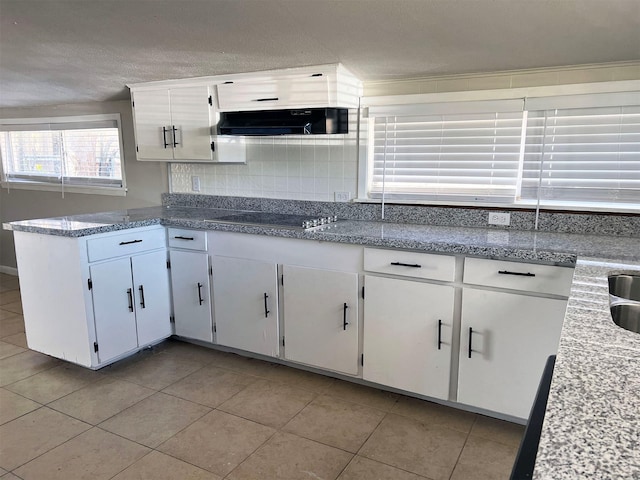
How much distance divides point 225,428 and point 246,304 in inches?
33.0

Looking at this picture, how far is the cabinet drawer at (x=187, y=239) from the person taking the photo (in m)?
3.09

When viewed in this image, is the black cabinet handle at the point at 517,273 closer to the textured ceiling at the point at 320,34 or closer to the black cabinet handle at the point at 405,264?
the black cabinet handle at the point at 405,264

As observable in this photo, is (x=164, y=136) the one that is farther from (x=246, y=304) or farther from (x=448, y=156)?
Result: (x=448, y=156)

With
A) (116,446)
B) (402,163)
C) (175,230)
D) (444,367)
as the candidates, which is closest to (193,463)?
(116,446)

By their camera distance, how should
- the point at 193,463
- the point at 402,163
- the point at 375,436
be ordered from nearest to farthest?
the point at 193,463, the point at 375,436, the point at 402,163

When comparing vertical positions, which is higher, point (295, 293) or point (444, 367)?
point (295, 293)

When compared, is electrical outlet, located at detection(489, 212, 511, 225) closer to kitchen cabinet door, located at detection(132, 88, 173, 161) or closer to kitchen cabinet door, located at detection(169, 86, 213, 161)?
kitchen cabinet door, located at detection(169, 86, 213, 161)

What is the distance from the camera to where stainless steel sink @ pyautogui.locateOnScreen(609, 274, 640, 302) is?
5.80ft

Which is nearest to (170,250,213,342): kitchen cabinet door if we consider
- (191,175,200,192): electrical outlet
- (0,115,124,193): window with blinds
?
(191,175,200,192): electrical outlet

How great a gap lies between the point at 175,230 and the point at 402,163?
1.59 metres

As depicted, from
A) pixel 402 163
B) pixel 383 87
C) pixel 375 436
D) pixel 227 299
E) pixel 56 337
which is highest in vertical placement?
pixel 383 87

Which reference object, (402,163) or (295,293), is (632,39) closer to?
(402,163)

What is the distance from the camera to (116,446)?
2205 millimetres

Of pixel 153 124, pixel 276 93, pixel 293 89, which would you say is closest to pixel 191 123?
pixel 153 124
